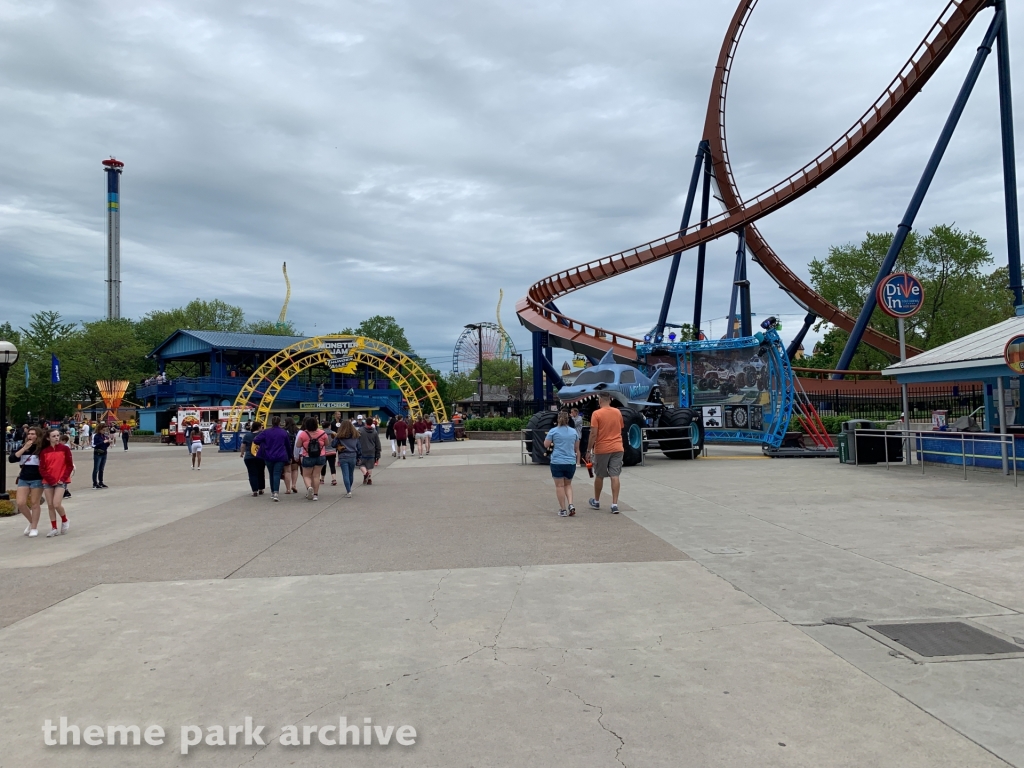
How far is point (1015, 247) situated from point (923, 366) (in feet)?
32.9

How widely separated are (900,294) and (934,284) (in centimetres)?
3167

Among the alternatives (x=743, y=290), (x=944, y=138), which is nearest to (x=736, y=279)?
(x=743, y=290)

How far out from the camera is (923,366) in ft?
56.0

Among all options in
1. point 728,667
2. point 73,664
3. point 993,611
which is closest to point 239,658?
point 73,664

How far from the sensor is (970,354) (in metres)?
16.2

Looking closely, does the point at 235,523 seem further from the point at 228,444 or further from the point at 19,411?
the point at 19,411

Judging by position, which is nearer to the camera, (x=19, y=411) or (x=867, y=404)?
(x=867, y=404)

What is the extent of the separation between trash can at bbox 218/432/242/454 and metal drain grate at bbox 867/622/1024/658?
112 ft

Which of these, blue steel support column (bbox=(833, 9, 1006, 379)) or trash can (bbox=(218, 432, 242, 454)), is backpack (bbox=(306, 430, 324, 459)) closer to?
blue steel support column (bbox=(833, 9, 1006, 379))

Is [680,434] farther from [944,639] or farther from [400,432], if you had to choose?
[944,639]

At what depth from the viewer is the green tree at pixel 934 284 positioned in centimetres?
4425

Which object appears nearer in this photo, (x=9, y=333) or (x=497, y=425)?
(x=497, y=425)

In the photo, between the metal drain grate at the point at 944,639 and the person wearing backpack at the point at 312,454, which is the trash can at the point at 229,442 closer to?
the person wearing backpack at the point at 312,454

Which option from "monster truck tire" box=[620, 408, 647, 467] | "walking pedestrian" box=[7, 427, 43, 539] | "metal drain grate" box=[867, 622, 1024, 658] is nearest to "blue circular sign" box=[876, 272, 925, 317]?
"monster truck tire" box=[620, 408, 647, 467]
